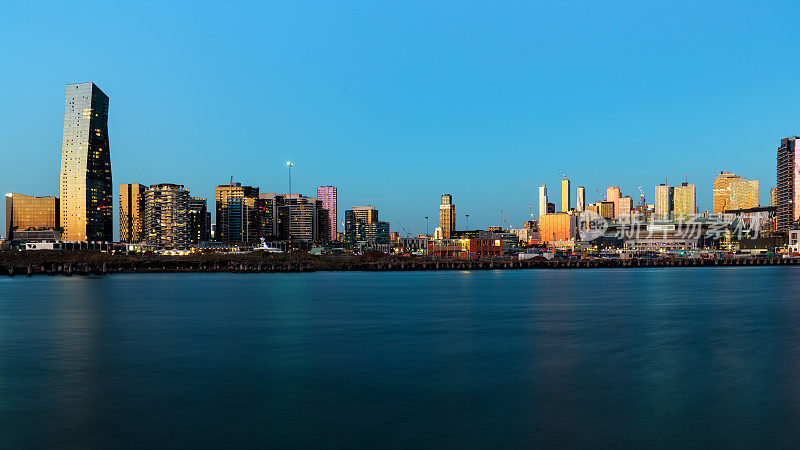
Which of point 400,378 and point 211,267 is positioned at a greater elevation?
point 211,267

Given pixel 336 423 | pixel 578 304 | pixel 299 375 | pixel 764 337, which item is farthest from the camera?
pixel 578 304

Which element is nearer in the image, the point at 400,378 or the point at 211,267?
the point at 400,378

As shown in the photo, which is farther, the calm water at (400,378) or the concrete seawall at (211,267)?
the concrete seawall at (211,267)

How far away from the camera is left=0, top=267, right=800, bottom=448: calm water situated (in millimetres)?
21750

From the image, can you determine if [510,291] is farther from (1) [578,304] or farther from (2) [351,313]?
(2) [351,313]

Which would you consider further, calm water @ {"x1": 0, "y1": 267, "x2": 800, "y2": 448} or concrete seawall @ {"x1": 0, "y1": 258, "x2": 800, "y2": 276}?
concrete seawall @ {"x1": 0, "y1": 258, "x2": 800, "y2": 276}

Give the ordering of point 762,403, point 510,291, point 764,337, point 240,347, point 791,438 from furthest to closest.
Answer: point 510,291 → point 764,337 → point 240,347 → point 762,403 → point 791,438

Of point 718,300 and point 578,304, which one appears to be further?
point 718,300

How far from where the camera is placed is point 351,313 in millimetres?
61656

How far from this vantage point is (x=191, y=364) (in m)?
34.6

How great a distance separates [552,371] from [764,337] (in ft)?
65.2

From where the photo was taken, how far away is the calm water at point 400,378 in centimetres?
2175

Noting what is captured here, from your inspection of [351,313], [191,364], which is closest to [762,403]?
[191,364]

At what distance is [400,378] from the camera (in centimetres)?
3095
